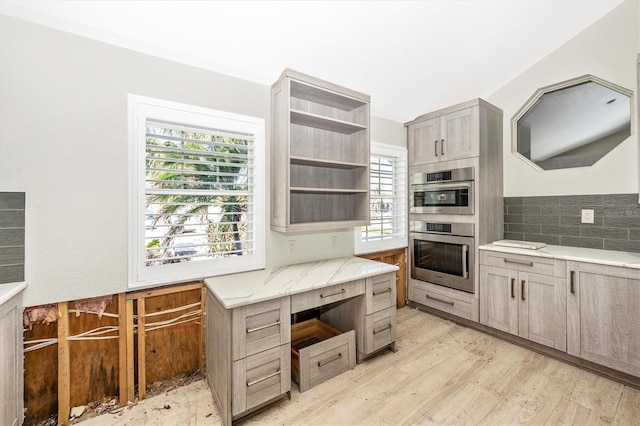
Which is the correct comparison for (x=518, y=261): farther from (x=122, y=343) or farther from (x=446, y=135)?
(x=122, y=343)

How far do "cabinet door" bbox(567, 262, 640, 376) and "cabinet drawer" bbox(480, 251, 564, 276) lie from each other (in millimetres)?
156

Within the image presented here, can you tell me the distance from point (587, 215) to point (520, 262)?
808 mm

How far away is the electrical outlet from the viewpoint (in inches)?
103

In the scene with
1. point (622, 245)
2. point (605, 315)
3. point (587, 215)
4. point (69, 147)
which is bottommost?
point (605, 315)

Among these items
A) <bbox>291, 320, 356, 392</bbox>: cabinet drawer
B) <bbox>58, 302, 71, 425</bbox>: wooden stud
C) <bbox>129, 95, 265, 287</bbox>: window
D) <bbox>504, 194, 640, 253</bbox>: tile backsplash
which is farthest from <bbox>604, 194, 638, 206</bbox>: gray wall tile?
<bbox>58, 302, 71, 425</bbox>: wooden stud

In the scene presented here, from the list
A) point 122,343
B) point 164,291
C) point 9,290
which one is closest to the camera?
point 9,290

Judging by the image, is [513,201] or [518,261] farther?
[513,201]

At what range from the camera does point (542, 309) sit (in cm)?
246

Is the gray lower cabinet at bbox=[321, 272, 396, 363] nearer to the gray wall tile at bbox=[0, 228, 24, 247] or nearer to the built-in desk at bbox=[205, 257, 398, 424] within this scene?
the built-in desk at bbox=[205, 257, 398, 424]

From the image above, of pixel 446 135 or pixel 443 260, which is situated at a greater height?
pixel 446 135

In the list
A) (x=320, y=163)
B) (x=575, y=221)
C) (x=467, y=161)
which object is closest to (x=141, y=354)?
(x=320, y=163)

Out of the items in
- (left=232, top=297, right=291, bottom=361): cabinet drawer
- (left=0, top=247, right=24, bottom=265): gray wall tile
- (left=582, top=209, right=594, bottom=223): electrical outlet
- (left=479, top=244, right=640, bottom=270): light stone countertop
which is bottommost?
(left=232, top=297, right=291, bottom=361): cabinet drawer

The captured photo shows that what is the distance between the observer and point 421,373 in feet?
7.36

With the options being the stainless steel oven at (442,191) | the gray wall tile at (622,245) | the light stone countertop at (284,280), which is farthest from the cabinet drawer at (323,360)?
the gray wall tile at (622,245)
